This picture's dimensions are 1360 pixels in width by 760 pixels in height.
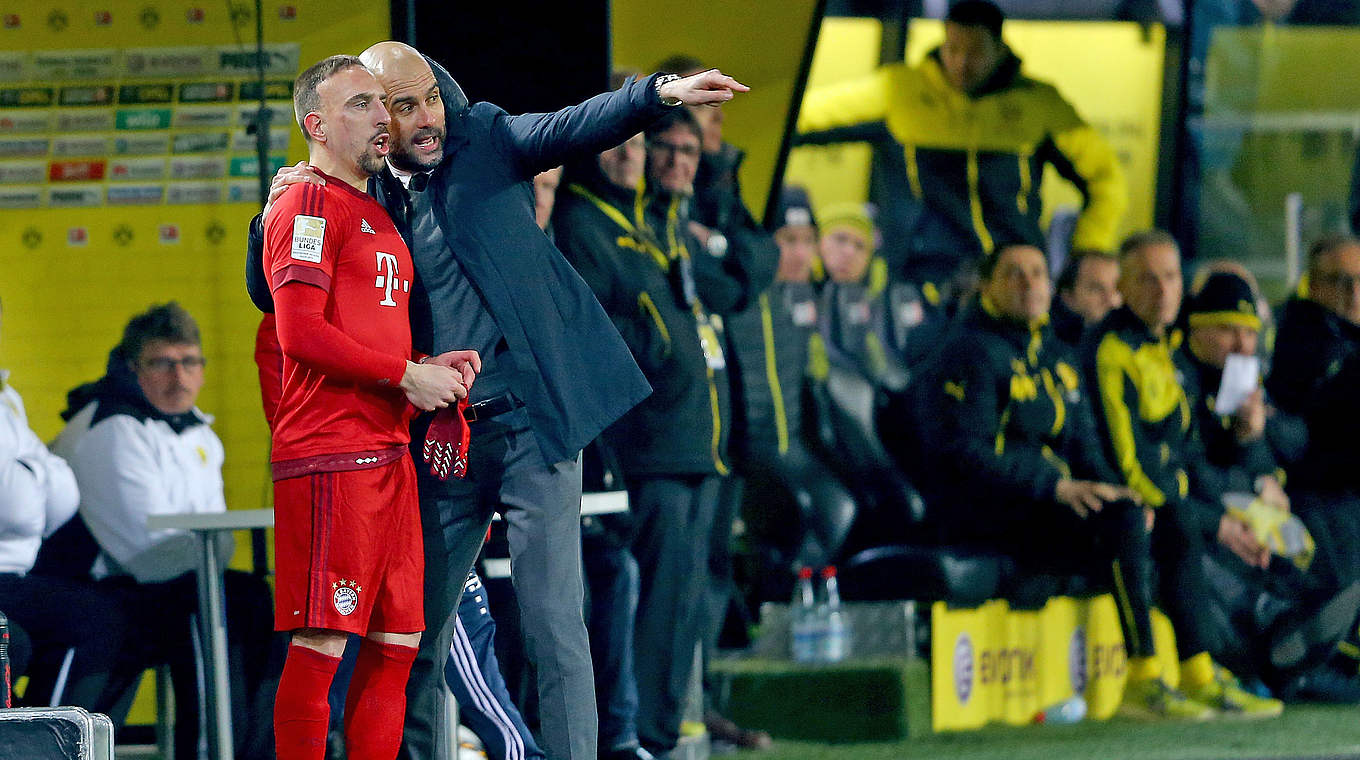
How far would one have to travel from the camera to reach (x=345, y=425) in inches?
111

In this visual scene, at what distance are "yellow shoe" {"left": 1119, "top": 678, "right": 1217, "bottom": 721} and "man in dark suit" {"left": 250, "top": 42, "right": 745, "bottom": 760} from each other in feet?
9.27

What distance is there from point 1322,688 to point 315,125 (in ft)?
13.6

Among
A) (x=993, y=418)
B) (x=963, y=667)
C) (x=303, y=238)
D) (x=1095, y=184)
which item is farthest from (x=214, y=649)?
(x=1095, y=184)

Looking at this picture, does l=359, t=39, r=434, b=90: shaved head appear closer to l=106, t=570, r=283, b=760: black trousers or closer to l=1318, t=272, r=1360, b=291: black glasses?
l=106, t=570, r=283, b=760: black trousers

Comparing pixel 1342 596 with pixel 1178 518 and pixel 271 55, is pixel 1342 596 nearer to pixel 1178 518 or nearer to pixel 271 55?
pixel 1178 518

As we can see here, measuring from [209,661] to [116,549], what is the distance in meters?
0.56

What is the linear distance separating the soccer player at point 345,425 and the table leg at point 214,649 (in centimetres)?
100

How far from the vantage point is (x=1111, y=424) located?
5613mm

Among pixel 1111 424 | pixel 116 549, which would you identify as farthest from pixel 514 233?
pixel 1111 424

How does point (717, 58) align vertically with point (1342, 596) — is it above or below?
above

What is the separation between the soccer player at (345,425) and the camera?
109 inches

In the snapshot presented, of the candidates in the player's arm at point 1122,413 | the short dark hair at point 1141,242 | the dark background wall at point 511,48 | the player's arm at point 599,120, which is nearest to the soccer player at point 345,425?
the player's arm at point 599,120

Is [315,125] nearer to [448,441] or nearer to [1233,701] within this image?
A: [448,441]

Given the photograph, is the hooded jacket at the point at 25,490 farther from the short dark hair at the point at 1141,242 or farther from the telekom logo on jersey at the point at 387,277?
the short dark hair at the point at 1141,242
